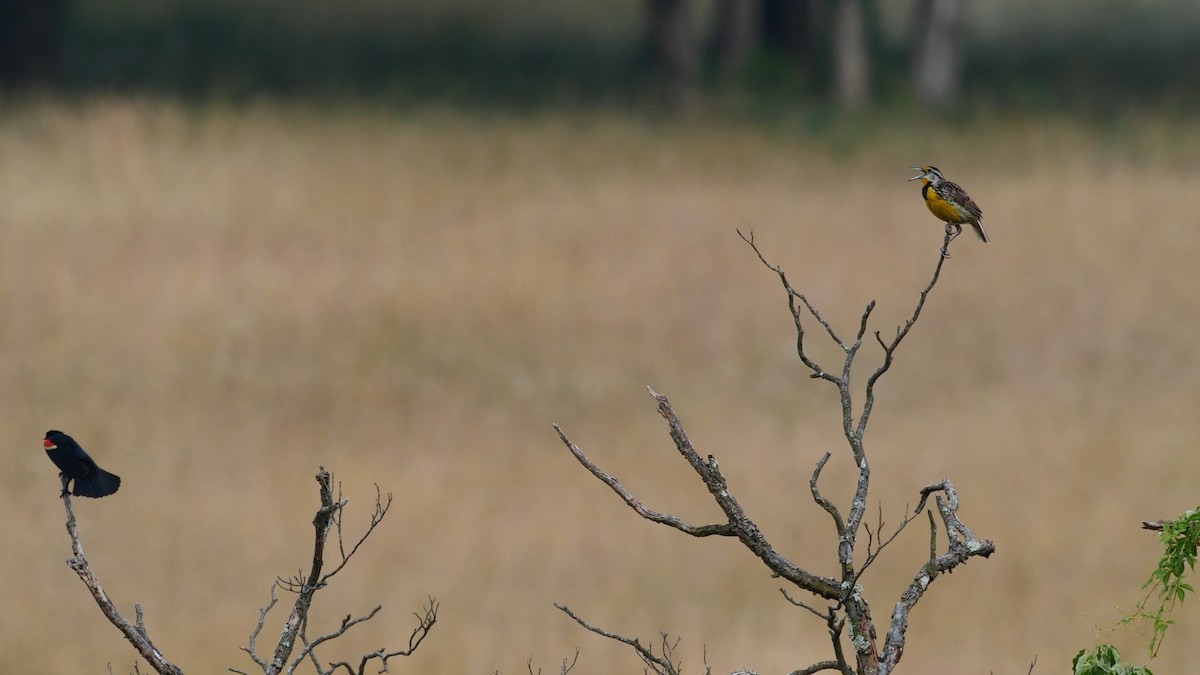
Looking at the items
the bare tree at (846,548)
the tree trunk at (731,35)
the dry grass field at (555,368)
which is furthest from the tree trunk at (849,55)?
the bare tree at (846,548)

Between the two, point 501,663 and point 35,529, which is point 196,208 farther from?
point 501,663

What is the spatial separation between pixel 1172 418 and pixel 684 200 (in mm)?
8826

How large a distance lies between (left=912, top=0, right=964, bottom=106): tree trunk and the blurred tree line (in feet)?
0.14

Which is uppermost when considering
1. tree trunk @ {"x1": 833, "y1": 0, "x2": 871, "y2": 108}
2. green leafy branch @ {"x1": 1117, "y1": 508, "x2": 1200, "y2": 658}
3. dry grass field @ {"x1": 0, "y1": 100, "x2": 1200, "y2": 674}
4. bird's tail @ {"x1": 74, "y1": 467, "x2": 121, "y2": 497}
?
tree trunk @ {"x1": 833, "y1": 0, "x2": 871, "y2": 108}

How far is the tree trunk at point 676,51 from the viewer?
33.2 m

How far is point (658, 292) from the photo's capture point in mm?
23031

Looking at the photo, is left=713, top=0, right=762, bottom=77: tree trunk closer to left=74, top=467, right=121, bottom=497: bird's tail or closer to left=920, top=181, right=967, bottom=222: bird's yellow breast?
left=920, top=181, right=967, bottom=222: bird's yellow breast

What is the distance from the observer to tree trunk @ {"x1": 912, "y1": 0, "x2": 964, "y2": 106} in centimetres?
3591

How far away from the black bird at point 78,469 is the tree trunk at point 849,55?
31685 mm

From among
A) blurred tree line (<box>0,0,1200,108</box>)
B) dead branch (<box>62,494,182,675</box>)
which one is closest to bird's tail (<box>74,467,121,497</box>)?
dead branch (<box>62,494,182,675</box>)

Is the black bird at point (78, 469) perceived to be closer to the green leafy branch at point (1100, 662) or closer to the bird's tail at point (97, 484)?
the bird's tail at point (97, 484)

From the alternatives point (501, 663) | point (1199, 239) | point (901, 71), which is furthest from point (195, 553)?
point (901, 71)

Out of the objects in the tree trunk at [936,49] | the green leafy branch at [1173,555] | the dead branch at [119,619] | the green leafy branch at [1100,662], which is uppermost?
the tree trunk at [936,49]

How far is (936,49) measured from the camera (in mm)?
36062
